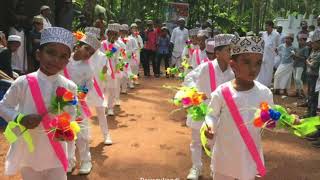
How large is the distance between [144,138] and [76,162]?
213cm

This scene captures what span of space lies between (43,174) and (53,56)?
1096 millimetres

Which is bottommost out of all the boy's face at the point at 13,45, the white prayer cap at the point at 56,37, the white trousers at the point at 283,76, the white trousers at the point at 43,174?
the white trousers at the point at 283,76

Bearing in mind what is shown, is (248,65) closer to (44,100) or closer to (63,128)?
(63,128)

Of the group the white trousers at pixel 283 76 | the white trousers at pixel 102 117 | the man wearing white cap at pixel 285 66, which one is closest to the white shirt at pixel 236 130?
the white trousers at pixel 102 117

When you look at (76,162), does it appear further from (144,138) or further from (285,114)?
(285,114)

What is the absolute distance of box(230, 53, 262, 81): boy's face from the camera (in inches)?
167

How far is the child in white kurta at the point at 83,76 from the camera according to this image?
272 inches

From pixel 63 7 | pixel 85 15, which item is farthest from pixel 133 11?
pixel 63 7

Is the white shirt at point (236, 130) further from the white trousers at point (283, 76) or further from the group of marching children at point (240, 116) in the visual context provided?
the white trousers at point (283, 76)

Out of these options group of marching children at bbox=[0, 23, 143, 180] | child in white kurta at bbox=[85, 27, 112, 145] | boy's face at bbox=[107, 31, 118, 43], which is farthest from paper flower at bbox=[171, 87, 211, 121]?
boy's face at bbox=[107, 31, 118, 43]

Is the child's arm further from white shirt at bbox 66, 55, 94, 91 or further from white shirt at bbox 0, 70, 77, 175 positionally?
white shirt at bbox 66, 55, 94, 91

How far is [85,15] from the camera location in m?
A: 21.0

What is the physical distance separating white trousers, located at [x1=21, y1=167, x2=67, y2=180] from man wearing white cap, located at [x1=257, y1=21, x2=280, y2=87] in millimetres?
12399

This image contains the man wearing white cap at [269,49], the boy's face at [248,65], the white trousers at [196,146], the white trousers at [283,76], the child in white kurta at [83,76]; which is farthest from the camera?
the white trousers at [283,76]
